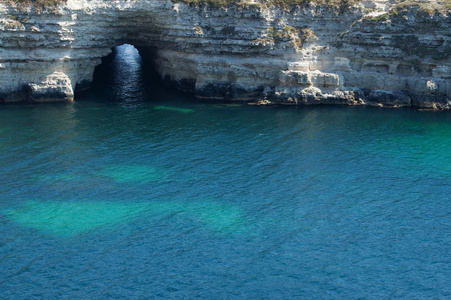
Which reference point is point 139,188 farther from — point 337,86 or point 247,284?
point 337,86

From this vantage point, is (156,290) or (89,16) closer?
(156,290)

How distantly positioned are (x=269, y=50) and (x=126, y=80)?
26.3 meters

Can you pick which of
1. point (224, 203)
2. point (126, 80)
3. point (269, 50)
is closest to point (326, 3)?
point (269, 50)

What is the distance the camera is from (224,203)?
132 ft

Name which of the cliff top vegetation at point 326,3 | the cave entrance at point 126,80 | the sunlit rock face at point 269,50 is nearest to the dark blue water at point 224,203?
the sunlit rock face at point 269,50

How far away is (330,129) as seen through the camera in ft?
188

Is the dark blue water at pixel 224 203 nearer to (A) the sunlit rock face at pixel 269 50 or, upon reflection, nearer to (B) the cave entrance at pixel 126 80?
(A) the sunlit rock face at pixel 269 50

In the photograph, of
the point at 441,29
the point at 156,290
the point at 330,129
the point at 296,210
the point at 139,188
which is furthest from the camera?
the point at 441,29

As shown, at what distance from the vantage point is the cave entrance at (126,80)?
7131cm

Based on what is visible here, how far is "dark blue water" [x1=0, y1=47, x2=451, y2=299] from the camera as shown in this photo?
31.0 metres

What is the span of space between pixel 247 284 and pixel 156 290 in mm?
5315

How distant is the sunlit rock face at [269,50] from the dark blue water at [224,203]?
293 cm

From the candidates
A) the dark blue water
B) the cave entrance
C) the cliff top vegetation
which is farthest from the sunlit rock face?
the cave entrance

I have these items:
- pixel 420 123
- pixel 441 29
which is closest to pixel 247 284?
pixel 420 123
